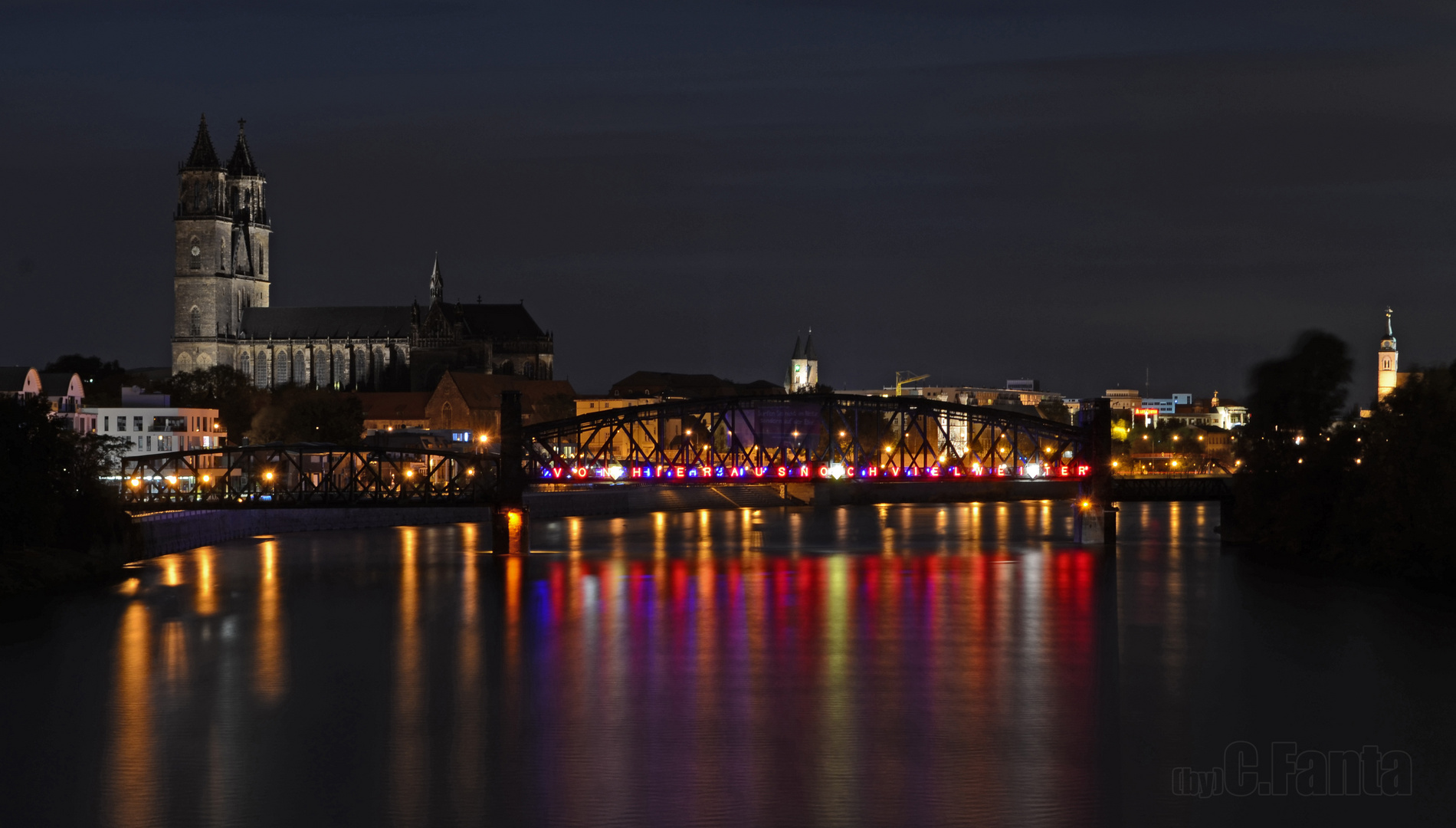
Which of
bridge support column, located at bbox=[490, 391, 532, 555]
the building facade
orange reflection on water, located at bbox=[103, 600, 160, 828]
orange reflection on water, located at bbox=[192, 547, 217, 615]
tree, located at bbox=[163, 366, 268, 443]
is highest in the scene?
tree, located at bbox=[163, 366, 268, 443]

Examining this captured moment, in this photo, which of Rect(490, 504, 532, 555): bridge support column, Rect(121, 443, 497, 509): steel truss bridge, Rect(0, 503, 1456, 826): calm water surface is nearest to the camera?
Rect(0, 503, 1456, 826): calm water surface

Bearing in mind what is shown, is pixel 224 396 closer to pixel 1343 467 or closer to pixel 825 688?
pixel 1343 467

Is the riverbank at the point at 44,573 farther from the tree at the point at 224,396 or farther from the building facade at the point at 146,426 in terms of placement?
the tree at the point at 224,396

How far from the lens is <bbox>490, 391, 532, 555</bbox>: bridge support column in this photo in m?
87.5

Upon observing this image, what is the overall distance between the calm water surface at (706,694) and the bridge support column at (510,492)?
27.0 feet

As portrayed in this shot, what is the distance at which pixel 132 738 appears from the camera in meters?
38.3

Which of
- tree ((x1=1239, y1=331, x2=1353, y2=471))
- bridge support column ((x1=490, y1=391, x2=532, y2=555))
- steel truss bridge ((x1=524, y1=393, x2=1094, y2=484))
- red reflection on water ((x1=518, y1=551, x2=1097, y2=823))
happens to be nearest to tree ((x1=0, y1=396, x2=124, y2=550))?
red reflection on water ((x1=518, y1=551, x2=1097, y2=823))

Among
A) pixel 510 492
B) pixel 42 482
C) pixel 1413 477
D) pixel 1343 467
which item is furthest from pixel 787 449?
pixel 42 482

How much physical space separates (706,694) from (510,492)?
1797 inches

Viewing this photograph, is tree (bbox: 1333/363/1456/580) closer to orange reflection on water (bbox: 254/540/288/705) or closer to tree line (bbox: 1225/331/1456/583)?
tree line (bbox: 1225/331/1456/583)

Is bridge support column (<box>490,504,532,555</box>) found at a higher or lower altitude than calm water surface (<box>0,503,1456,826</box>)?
higher

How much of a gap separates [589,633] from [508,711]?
14.9 meters

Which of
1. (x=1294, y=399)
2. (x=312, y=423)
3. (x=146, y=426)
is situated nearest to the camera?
(x=1294, y=399)

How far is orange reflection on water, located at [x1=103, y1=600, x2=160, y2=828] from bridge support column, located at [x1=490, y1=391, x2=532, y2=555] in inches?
1262
